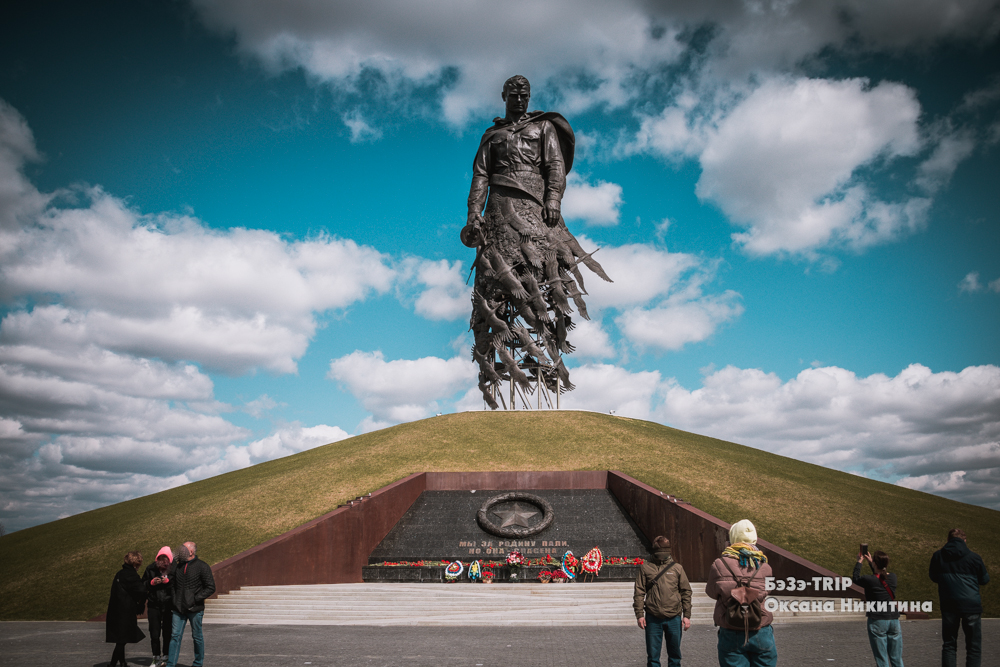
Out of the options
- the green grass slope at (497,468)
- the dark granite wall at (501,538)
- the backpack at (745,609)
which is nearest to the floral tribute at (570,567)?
the dark granite wall at (501,538)

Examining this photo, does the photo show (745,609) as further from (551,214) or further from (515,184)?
(515,184)

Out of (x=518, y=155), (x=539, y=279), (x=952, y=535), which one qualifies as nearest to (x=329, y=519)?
(x=952, y=535)

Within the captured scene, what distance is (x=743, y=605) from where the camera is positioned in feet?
12.2

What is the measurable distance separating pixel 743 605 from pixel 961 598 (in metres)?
3.16

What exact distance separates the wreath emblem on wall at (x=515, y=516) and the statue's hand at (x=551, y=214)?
35.1ft

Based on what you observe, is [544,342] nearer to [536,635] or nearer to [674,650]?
[536,635]

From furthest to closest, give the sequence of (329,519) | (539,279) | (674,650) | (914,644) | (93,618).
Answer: (539,279) < (329,519) < (93,618) < (914,644) < (674,650)

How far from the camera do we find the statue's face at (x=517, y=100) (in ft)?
73.5

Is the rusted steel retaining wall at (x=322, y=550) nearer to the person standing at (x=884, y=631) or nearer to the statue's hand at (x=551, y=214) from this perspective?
the person standing at (x=884, y=631)

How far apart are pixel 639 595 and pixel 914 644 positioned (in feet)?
15.4

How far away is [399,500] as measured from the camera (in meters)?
14.1

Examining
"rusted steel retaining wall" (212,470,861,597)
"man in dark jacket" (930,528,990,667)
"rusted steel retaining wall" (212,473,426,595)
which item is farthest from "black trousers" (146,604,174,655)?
"man in dark jacket" (930,528,990,667)

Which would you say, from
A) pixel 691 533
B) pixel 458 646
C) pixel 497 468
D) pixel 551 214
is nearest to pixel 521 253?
pixel 551 214

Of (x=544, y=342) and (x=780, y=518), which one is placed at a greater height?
(x=544, y=342)
